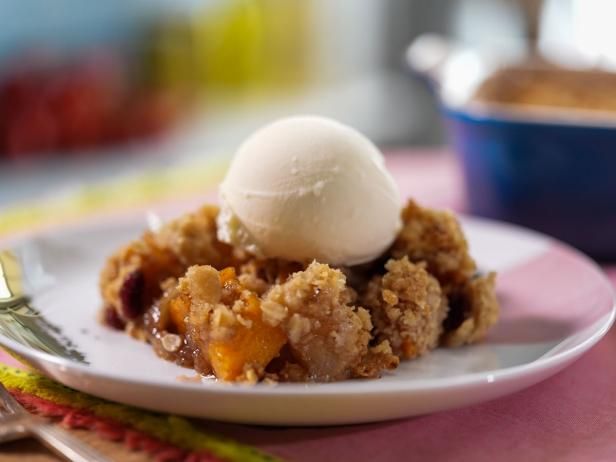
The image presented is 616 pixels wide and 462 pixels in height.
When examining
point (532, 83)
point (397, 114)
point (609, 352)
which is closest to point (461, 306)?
point (609, 352)

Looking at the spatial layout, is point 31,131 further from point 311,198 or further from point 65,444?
point 65,444

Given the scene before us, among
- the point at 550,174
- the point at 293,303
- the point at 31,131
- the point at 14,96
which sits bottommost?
the point at 31,131

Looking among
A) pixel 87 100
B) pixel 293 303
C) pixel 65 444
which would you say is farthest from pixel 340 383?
pixel 87 100

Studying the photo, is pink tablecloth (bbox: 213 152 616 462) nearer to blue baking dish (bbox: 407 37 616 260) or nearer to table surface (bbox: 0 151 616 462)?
table surface (bbox: 0 151 616 462)

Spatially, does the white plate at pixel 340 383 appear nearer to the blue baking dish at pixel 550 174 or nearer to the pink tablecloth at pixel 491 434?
the pink tablecloth at pixel 491 434

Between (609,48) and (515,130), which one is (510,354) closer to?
(515,130)

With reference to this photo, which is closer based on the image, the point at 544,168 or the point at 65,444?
the point at 65,444

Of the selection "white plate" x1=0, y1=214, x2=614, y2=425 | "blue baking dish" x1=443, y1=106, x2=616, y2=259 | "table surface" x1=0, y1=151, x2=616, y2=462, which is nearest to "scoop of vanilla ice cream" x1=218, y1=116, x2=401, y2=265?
"white plate" x1=0, y1=214, x2=614, y2=425

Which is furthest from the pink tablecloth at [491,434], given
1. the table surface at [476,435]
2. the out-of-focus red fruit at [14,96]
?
the out-of-focus red fruit at [14,96]
